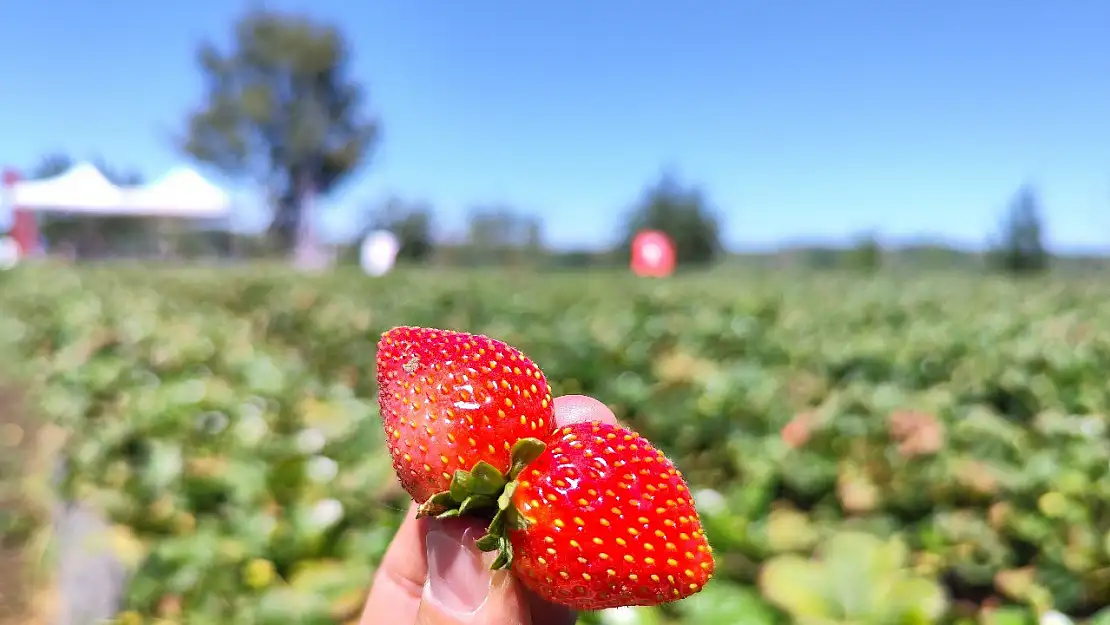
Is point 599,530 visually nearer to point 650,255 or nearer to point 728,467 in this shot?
point 728,467

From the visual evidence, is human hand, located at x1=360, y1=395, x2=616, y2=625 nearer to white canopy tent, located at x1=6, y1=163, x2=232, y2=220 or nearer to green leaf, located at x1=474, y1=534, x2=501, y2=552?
green leaf, located at x1=474, y1=534, x2=501, y2=552

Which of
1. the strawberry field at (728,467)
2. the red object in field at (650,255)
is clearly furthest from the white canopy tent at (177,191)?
the red object in field at (650,255)

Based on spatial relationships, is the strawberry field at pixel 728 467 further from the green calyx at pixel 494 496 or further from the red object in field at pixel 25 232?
the red object in field at pixel 25 232

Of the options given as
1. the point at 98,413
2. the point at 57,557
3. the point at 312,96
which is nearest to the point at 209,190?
the point at 98,413

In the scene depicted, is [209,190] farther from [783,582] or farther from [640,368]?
[783,582]

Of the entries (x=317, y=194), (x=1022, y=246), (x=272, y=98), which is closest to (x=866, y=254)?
(x=1022, y=246)

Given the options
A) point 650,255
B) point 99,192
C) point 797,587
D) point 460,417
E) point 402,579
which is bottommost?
point 797,587

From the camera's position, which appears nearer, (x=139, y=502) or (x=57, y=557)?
(x=139, y=502)
